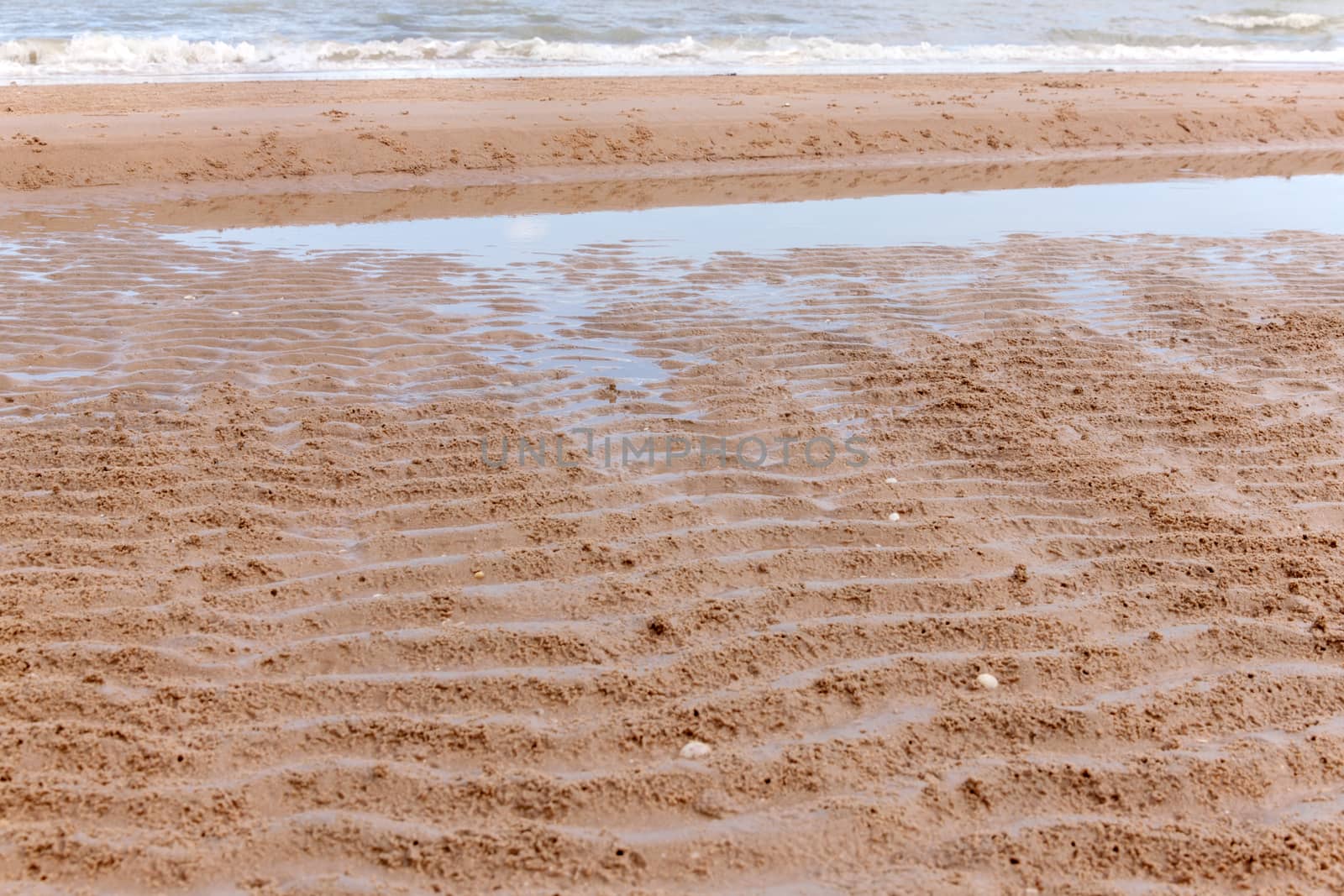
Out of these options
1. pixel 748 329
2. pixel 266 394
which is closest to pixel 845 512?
pixel 748 329

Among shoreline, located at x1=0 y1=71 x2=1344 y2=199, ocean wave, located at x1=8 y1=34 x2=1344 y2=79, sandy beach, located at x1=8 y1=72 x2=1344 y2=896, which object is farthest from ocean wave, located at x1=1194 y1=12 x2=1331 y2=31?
sandy beach, located at x1=8 y1=72 x2=1344 y2=896

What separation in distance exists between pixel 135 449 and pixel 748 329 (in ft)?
10.8

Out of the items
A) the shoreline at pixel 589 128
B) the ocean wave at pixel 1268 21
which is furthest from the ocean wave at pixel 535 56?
the ocean wave at pixel 1268 21

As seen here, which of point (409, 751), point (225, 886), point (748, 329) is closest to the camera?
point (225, 886)

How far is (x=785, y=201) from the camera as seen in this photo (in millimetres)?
9812

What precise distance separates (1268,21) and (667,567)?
2770cm

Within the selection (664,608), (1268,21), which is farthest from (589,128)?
(1268,21)

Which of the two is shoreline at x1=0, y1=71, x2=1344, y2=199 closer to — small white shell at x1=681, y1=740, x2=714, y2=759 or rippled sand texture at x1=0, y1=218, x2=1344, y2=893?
rippled sand texture at x1=0, y1=218, x2=1344, y2=893

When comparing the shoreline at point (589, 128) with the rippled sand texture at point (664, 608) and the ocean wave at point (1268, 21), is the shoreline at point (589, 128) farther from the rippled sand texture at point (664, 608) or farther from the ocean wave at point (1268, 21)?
the ocean wave at point (1268, 21)

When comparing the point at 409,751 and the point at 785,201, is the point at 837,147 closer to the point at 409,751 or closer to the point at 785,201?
the point at 785,201

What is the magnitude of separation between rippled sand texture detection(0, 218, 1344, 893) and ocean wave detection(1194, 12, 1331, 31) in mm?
22587

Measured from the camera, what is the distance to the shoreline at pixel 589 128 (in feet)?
33.0

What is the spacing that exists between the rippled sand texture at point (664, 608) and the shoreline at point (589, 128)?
451 cm

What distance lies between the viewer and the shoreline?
10.1m
